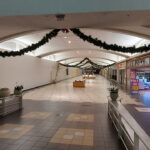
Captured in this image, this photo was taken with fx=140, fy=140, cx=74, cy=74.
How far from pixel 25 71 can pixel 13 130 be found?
27.5ft

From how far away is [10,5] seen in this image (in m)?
3.97

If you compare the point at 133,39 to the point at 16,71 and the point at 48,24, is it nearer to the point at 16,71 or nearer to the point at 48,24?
the point at 48,24

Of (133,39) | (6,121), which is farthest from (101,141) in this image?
(133,39)

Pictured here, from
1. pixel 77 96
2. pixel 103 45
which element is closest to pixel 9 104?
pixel 103 45

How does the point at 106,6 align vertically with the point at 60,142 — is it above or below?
above

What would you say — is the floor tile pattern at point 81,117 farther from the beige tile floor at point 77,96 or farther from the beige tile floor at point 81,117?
the beige tile floor at point 77,96

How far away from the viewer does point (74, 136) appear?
12.1 ft

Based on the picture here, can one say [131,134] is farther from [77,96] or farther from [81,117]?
[77,96]

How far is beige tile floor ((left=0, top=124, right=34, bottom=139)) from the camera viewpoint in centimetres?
372

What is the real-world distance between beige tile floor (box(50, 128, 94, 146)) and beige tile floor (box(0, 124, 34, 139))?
0.95 meters

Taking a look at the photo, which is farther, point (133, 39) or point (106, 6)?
point (133, 39)

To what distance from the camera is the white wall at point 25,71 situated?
9211 millimetres

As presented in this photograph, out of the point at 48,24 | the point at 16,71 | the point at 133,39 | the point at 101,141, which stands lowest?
the point at 101,141

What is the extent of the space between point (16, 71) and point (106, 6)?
8.65 meters
